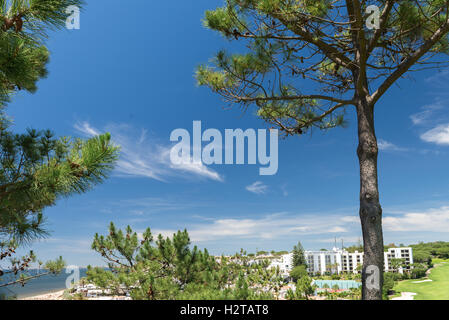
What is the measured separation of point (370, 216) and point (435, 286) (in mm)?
14029

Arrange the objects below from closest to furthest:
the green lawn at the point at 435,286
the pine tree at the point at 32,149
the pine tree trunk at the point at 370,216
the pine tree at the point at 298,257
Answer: the pine tree at the point at 32,149 < the pine tree trunk at the point at 370,216 < the pine tree at the point at 298,257 < the green lawn at the point at 435,286

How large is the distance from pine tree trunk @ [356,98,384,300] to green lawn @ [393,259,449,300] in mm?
11478

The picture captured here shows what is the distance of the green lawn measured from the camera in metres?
11.2

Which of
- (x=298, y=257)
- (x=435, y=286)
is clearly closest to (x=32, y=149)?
(x=298, y=257)

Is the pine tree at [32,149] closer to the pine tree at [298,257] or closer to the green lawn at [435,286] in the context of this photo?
the pine tree at [298,257]

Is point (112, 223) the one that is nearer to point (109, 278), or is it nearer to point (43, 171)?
point (109, 278)

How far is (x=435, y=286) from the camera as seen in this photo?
12.4 m

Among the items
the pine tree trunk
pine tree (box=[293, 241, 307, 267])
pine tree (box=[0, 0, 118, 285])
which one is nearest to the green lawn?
pine tree (box=[293, 241, 307, 267])

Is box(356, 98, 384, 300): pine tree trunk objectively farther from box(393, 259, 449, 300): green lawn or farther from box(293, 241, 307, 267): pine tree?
box(393, 259, 449, 300): green lawn

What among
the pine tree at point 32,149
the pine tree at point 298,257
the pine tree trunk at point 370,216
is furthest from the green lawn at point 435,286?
the pine tree at point 32,149

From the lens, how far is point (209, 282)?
10.6 ft

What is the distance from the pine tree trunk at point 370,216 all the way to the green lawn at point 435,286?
452 inches

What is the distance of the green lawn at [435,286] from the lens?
440 inches
